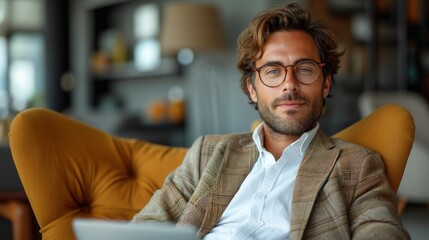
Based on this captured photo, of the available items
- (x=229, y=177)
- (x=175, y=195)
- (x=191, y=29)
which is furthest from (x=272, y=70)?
(x=191, y=29)

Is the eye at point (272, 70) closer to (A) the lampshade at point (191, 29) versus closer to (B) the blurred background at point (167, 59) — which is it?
(B) the blurred background at point (167, 59)

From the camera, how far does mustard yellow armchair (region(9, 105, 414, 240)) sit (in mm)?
1898

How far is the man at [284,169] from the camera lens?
163cm

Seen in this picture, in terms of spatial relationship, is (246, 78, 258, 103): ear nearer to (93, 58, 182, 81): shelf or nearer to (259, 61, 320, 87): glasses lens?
(259, 61, 320, 87): glasses lens

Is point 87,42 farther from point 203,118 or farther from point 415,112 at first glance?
point 415,112

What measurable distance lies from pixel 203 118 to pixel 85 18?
8.55ft

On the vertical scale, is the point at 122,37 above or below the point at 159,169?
above

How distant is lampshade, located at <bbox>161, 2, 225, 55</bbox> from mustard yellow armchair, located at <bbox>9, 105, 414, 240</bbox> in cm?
304

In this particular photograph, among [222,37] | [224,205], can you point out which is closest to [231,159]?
[224,205]

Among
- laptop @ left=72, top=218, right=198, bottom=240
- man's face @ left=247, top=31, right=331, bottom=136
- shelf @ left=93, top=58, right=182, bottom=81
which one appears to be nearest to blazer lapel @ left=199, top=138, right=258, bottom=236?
man's face @ left=247, top=31, right=331, bottom=136

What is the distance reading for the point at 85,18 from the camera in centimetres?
759

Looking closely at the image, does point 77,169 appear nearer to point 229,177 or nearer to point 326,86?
point 229,177

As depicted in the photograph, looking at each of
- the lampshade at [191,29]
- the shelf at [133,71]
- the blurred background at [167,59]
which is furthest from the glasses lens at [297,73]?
the shelf at [133,71]

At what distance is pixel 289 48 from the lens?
1853mm
